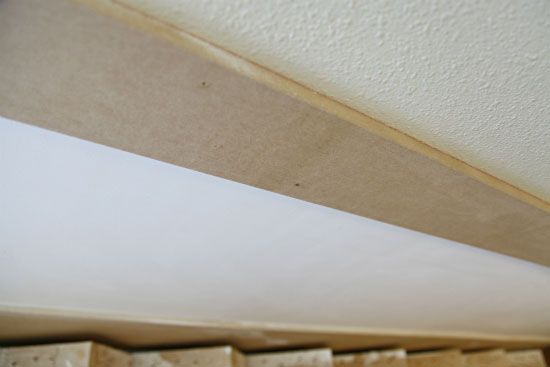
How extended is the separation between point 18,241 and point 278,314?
124 centimetres

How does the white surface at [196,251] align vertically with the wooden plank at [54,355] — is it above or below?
above

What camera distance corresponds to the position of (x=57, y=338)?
175cm

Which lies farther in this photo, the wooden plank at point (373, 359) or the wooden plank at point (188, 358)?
the wooden plank at point (373, 359)

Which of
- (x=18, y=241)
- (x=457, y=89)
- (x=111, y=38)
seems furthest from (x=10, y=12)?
(x=18, y=241)

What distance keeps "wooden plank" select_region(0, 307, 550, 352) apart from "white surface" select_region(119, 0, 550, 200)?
57.5 inches

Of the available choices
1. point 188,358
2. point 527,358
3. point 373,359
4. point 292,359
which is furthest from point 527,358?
point 188,358

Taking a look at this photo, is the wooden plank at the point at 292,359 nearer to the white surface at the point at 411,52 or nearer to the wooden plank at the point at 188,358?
the wooden plank at the point at 188,358

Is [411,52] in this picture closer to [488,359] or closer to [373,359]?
[373,359]

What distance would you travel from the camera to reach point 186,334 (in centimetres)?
195

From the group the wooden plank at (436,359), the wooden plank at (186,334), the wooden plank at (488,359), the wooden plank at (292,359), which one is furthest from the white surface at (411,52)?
the wooden plank at (488,359)

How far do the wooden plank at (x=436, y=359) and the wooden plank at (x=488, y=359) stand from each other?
226 millimetres

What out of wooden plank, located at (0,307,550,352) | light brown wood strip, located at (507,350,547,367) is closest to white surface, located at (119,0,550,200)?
wooden plank, located at (0,307,550,352)

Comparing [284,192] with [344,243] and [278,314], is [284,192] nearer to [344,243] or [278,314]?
[344,243]

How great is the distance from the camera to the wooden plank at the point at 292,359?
2459 mm
